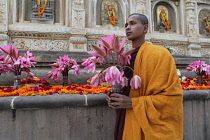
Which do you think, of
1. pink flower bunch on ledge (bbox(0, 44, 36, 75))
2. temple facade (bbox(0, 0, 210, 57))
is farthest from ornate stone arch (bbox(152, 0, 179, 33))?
pink flower bunch on ledge (bbox(0, 44, 36, 75))

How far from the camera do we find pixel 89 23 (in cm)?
905

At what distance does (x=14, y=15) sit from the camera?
793cm

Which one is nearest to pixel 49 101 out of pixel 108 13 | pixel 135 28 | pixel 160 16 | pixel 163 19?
pixel 135 28

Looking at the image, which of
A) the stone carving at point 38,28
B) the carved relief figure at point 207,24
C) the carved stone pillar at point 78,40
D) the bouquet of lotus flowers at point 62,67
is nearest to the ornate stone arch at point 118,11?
the carved stone pillar at point 78,40

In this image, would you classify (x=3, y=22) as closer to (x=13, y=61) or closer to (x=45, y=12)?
(x=45, y=12)

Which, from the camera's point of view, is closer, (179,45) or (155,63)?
(155,63)

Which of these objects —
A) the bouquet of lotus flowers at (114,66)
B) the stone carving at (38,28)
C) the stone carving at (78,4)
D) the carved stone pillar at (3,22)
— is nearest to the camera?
the bouquet of lotus flowers at (114,66)

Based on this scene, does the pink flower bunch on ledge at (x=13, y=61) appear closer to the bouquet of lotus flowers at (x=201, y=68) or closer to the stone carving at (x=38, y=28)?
the bouquet of lotus flowers at (x=201, y=68)

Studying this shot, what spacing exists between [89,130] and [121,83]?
0.98 metres

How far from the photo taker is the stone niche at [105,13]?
9778 mm

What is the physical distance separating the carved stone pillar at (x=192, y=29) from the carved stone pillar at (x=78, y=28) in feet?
23.9

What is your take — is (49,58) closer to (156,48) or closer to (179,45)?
(156,48)

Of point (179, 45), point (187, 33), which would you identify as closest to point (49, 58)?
point (179, 45)

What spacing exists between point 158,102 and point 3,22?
8.52 m
